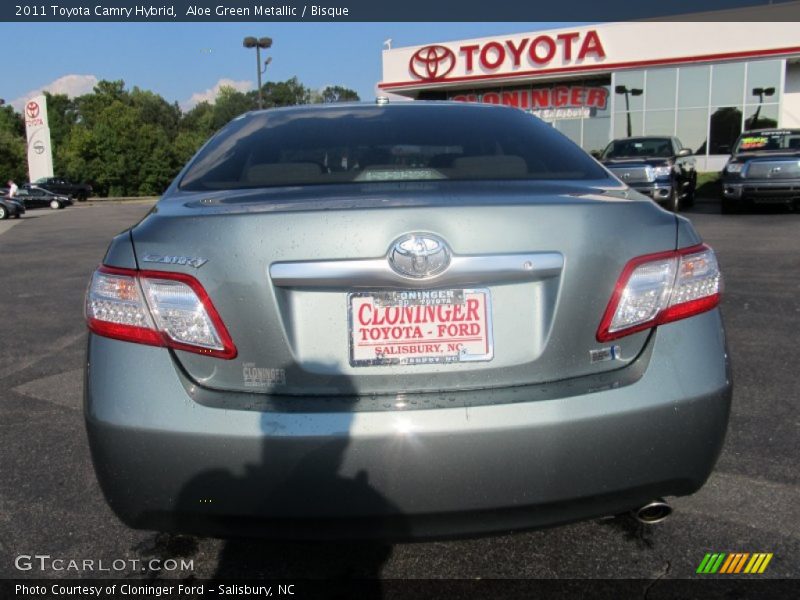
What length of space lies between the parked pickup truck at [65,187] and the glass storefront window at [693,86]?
39.3 meters

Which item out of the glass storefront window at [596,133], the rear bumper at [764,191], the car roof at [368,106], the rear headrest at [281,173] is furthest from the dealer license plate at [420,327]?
the glass storefront window at [596,133]

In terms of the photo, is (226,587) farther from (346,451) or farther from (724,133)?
(724,133)

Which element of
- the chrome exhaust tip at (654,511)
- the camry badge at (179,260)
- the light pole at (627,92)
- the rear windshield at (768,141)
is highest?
the light pole at (627,92)

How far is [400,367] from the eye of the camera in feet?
6.23

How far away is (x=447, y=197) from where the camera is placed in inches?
77.4

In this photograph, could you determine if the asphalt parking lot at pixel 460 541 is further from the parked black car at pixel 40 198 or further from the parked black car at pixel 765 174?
the parked black car at pixel 40 198

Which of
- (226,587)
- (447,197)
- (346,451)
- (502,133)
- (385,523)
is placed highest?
(502,133)

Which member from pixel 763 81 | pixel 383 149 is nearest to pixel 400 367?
pixel 383 149

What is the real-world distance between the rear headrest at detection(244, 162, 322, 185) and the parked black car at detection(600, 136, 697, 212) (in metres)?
11.9

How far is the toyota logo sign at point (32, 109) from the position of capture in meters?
52.1

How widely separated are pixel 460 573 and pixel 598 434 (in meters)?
0.81

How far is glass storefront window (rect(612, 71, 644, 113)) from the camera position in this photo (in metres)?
27.8

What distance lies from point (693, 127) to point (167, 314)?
28703mm

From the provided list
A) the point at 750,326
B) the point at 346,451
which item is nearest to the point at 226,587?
the point at 346,451
